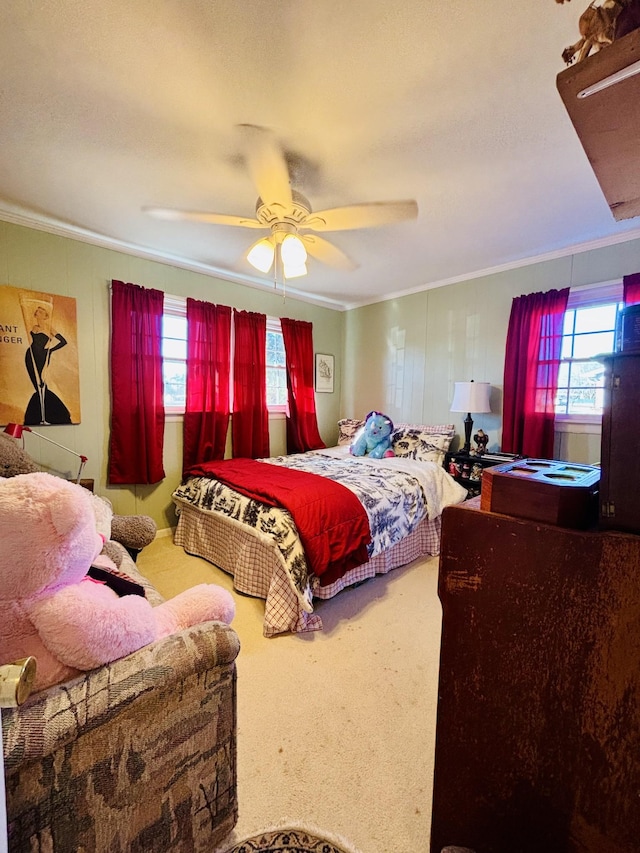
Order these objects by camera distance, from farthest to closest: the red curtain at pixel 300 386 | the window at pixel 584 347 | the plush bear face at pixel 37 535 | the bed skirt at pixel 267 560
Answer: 1. the red curtain at pixel 300 386
2. the window at pixel 584 347
3. the bed skirt at pixel 267 560
4. the plush bear face at pixel 37 535

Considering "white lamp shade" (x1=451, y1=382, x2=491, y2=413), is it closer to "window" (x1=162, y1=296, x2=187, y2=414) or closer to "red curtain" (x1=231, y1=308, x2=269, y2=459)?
"red curtain" (x1=231, y1=308, x2=269, y2=459)

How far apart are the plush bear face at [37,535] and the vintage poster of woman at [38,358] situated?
2.28 m

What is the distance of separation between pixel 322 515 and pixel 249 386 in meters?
1.93

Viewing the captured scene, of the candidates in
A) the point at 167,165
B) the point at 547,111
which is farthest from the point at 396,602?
the point at 167,165

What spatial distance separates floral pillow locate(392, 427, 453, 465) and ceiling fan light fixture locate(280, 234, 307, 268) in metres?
2.10

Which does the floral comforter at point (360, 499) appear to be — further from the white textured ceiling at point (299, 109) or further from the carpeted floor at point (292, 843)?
the white textured ceiling at point (299, 109)

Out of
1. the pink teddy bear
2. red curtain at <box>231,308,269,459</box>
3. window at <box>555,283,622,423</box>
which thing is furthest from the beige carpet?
window at <box>555,283,622,423</box>

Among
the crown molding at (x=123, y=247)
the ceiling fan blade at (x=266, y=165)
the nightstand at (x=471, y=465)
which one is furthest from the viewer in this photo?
the nightstand at (x=471, y=465)

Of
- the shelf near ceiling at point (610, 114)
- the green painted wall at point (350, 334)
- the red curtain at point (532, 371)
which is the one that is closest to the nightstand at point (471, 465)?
the red curtain at point (532, 371)

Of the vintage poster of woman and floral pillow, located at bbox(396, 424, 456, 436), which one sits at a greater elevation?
the vintage poster of woman

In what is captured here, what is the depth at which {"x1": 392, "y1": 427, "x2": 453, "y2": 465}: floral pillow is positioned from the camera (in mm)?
3258

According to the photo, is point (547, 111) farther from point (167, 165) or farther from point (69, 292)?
point (69, 292)

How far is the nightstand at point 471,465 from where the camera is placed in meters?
2.99

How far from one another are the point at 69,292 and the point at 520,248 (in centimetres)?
361
